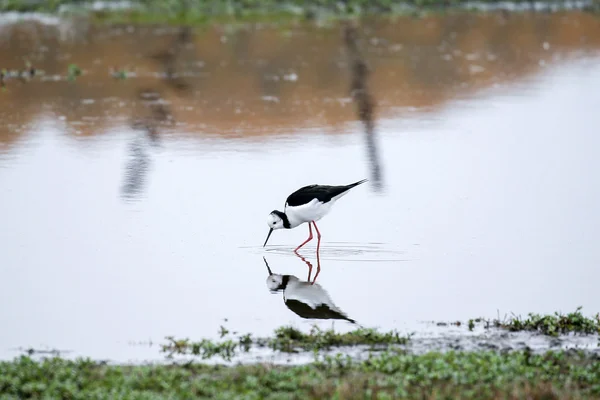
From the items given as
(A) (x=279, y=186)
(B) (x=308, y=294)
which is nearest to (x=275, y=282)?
(B) (x=308, y=294)

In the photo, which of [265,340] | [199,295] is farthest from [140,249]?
[265,340]

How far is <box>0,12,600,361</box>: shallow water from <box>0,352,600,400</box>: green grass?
2.93 ft

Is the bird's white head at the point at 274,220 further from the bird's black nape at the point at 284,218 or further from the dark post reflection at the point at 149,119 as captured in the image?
the dark post reflection at the point at 149,119

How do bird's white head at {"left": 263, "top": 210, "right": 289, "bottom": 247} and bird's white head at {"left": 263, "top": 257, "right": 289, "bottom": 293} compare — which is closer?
bird's white head at {"left": 263, "top": 257, "right": 289, "bottom": 293}

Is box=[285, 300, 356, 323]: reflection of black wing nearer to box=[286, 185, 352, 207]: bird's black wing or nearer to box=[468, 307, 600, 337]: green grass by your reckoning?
box=[468, 307, 600, 337]: green grass

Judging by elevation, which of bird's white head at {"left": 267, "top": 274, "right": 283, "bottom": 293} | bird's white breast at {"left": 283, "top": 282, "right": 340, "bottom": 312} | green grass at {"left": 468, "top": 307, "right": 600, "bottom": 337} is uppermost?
bird's white head at {"left": 267, "top": 274, "right": 283, "bottom": 293}

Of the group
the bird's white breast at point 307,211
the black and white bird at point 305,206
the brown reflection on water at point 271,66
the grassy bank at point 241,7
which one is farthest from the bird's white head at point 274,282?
the grassy bank at point 241,7

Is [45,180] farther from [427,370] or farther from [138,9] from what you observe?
[138,9]

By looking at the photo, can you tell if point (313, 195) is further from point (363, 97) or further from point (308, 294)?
point (363, 97)

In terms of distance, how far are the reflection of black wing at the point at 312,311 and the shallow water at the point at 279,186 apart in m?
0.11

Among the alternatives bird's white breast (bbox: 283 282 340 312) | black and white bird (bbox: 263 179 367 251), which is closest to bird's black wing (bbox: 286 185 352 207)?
black and white bird (bbox: 263 179 367 251)

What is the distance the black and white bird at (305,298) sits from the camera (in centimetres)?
877

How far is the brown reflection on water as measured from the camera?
1844 centimetres

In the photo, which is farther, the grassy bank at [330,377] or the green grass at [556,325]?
the green grass at [556,325]
